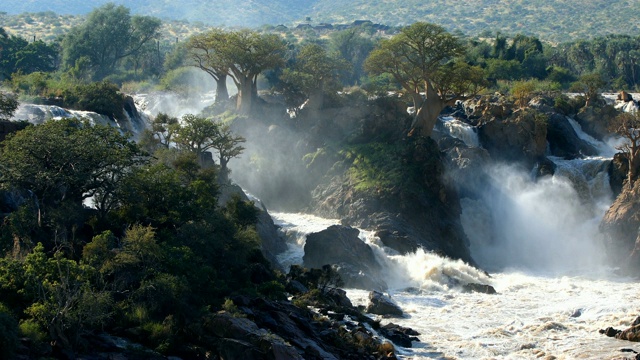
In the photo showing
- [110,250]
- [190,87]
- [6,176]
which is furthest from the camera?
[190,87]

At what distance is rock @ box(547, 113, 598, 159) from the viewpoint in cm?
7525

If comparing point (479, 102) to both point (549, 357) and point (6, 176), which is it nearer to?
point (549, 357)

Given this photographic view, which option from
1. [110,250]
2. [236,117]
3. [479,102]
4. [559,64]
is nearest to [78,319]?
[110,250]

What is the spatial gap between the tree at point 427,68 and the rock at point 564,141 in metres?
10.6

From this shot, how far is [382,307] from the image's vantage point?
45062 millimetres

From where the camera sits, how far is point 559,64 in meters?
127

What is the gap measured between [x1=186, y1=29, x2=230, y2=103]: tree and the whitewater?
60.1 feet

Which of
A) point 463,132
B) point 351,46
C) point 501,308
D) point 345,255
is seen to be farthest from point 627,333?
point 351,46

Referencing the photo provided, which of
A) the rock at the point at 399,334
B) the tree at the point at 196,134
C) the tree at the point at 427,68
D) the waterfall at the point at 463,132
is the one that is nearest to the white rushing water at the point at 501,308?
the rock at the point at 399,334

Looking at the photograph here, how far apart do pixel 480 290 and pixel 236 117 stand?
3126 cm

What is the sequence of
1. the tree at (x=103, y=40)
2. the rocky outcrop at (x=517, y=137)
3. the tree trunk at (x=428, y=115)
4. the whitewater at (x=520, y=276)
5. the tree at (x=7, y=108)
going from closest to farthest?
the whitewater at (x=520, y=276) → the tree at (x=7, y=108) → the tree trunk at (x=428, y=115) → the rocky outcrop at (x=517, y=137) → the tree at (x=103, y=40)

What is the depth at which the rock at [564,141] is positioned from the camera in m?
75.2

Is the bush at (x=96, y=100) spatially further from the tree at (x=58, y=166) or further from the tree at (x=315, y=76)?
the tree at (x=58, y=166)

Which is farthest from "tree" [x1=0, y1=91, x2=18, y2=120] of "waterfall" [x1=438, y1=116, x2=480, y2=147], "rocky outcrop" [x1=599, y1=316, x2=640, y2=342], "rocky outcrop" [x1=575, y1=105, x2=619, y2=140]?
"rocky outcrop" [x1=575, y1=105, x2=619, y2=140]
